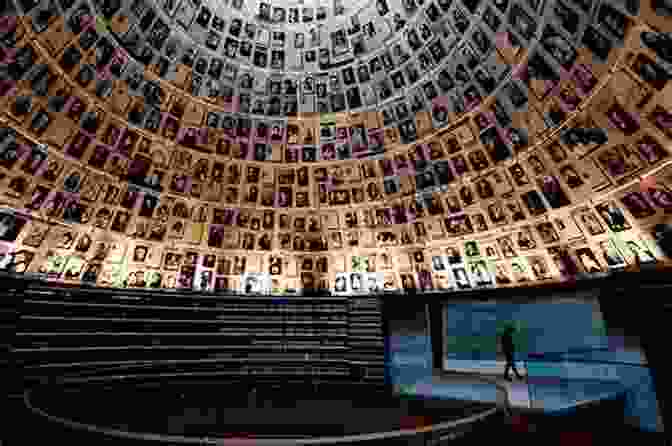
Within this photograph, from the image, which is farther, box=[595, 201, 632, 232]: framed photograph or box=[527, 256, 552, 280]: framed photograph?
box=[527, 256, 552, 280]: framed photograph

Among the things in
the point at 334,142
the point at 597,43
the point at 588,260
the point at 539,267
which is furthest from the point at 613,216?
the point at 334,142

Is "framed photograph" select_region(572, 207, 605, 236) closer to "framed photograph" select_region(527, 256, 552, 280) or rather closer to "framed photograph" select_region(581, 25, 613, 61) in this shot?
"framed photograph" select_region(527, 256, 552, 280)

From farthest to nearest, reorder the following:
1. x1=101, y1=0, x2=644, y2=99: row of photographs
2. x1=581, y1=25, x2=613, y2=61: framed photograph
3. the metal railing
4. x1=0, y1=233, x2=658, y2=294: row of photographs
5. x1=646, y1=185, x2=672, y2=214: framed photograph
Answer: x1=0, y1=233, x2=658, y2=294: row of photographs → x1=646, y1=185, x2=672, y2=214: framed photograph → x1=581, y1=25, x2=613, y2=61: framed photograph → x1=101, y1=0, x2=644, y2=99: row of photographs → the metal railing

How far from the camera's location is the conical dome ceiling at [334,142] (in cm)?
889

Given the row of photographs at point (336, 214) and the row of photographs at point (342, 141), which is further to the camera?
the row of photographs at point (336, 214)

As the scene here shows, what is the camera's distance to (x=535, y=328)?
1186cm

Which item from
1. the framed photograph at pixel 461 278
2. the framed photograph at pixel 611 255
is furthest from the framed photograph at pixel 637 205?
the framed photograph at pixel 461 278

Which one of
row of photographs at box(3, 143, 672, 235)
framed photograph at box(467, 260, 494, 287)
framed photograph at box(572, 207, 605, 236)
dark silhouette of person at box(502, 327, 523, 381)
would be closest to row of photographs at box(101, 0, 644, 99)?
row of photographs at box(3, 143, 672, 235)

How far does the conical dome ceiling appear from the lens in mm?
8891

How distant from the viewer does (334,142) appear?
13414 millimetres

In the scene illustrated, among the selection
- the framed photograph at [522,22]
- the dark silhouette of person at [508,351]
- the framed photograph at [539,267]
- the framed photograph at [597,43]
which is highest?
the framed photograph at [522,22]

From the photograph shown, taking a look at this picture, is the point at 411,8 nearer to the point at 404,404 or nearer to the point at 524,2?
the point at 524,2

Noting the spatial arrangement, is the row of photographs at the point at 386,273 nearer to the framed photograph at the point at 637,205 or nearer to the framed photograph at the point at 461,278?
the framed photograph at the point at 461,278

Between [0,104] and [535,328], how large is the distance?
53.5 feet
